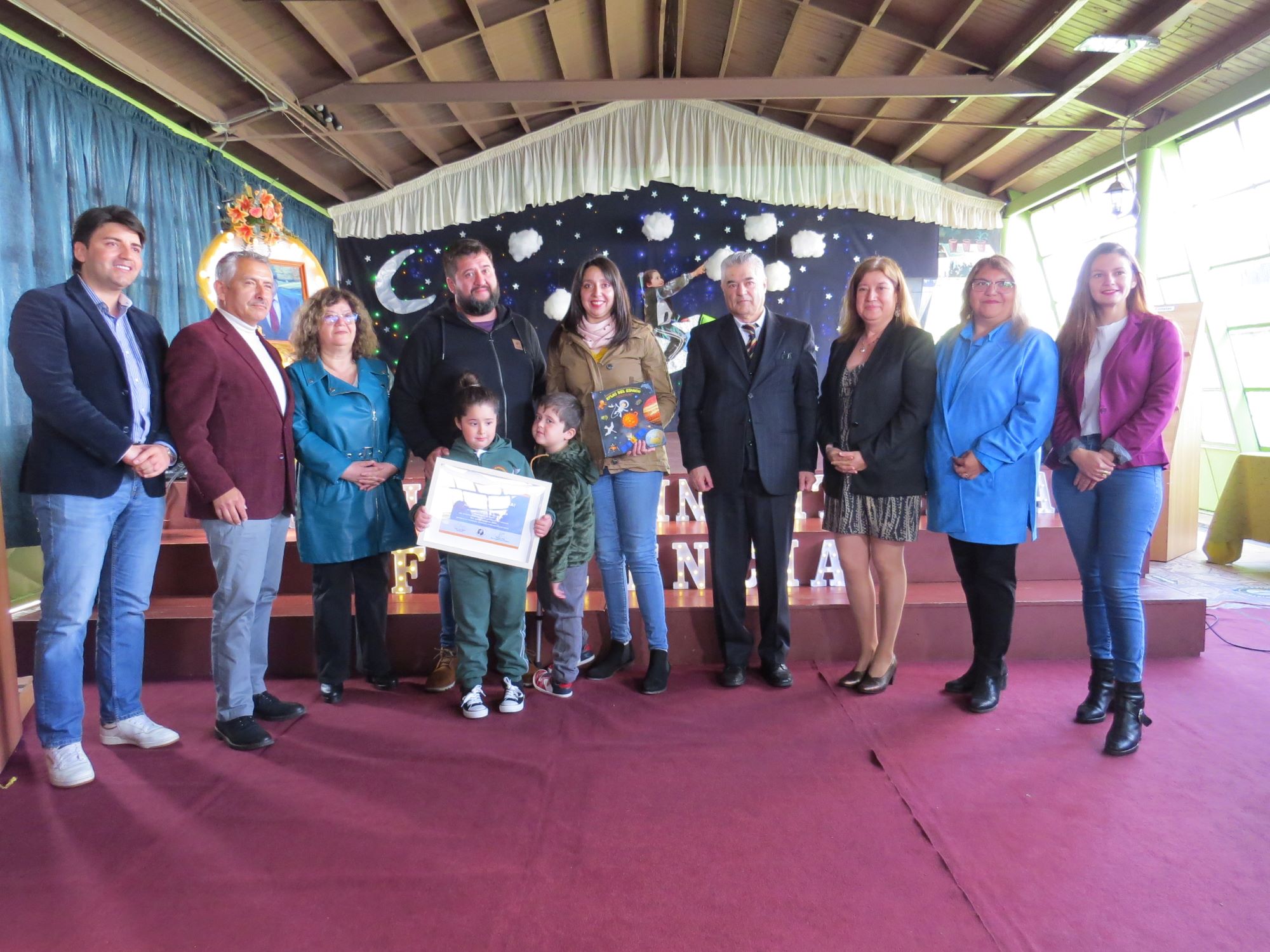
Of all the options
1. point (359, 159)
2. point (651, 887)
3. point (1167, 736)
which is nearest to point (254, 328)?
point (651, 887)

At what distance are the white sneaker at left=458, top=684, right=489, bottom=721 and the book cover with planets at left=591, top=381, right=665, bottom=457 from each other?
920mm

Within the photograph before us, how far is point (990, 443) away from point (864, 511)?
463 mm

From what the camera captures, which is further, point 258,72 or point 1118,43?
point 258,72

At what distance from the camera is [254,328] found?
7.82 ft

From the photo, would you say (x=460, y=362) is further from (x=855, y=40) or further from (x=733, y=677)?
(x=855, y=40)

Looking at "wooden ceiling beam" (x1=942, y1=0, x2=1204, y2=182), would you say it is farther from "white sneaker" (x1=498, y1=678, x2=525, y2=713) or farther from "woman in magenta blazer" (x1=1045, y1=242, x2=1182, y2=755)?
"white sneaker" (x1=498, y1=678, x2=525, y2=713)

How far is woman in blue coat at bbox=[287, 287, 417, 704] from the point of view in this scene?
252 cm

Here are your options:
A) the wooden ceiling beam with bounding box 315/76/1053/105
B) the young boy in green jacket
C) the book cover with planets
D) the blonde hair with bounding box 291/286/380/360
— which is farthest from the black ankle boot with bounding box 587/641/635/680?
the wooden ceiling beam with bounding box 315/76/1053/105

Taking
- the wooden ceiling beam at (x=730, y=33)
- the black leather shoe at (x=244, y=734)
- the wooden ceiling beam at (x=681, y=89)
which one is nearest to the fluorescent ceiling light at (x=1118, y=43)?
the wooden ceiling beam at (x=681, y=89)

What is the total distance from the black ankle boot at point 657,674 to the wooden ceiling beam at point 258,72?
15.3ft

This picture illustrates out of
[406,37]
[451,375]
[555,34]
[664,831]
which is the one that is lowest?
[664,831]

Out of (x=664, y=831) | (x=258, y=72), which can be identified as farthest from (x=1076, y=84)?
(x=664, y=831)

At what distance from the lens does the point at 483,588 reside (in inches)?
101

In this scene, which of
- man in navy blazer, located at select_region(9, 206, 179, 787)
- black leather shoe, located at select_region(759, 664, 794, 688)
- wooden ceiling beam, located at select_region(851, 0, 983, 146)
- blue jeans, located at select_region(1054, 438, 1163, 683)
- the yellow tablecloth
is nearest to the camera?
man in navy blazer, located at select_region(9, 206, 179, 787)
